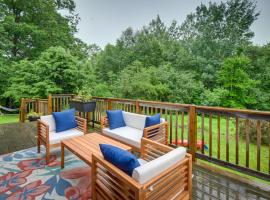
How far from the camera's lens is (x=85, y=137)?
10.3 ft

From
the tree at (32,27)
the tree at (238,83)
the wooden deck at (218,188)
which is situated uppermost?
the tree at (32,27)

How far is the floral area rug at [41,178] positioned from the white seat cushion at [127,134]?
2.61 feet

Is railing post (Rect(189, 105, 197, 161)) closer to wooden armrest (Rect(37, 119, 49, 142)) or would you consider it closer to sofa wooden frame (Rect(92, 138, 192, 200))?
sofa wooden frame (Rect(92, 138, 192, 200))

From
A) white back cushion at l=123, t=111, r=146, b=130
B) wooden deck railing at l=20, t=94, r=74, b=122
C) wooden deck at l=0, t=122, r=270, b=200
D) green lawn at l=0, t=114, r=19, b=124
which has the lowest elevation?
wooden deck at l=0, t=122, r=270, b=200

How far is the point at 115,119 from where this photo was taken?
12.2ft

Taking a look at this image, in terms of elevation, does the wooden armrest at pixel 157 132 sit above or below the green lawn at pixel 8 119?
above

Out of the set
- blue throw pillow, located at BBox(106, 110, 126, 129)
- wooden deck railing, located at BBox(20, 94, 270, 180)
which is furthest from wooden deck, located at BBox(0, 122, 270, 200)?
blue throw pillow, located at BBox(106, 110, 126, 129)

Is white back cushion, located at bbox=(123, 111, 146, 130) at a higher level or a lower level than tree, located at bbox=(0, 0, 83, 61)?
lower

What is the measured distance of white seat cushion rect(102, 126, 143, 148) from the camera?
307 cm

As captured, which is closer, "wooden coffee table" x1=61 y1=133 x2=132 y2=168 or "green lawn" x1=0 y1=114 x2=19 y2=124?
"wooden coffee table" x1=61 y1=133 x2=132 y2=168

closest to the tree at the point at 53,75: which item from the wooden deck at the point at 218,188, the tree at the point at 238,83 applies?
the wooden deck at the point at 218,188

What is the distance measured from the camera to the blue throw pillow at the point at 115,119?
3.69 meters

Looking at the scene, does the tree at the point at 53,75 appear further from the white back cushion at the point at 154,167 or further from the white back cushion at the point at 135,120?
the white back cushion at the point at 154,167

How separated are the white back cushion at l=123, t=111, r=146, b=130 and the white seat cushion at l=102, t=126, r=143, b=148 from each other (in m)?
0.09
